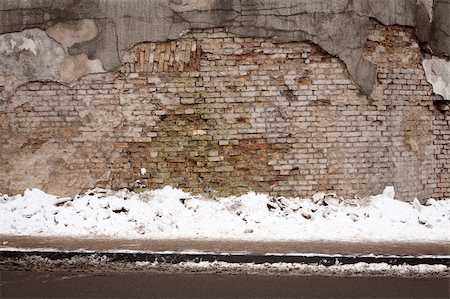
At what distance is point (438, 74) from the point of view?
943cm

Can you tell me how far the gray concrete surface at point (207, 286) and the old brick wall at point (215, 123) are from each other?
2788 mm

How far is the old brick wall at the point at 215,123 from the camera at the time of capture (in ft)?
29.2

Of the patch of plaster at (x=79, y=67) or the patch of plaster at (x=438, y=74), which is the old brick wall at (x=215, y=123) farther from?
the patch of plaster at (x=438, y=74)

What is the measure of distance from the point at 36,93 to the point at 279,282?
16.8 feet

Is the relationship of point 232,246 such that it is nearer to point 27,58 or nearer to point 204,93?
point 204,93

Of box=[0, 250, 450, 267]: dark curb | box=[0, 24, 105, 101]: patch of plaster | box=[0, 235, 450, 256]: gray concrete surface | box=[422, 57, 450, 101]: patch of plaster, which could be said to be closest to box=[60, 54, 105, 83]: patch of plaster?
box=[0, 24, 105, 101]: patch of plaster

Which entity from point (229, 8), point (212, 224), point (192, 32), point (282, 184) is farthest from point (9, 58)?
point (282, 184)

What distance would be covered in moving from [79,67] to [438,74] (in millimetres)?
5684

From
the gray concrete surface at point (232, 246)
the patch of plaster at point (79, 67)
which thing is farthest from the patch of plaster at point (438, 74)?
the patch of plaster at point (79, 67)

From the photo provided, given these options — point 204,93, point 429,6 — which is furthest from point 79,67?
point 429,6

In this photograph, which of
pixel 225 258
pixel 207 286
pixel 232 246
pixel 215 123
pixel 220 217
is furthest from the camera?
pixel 215 123

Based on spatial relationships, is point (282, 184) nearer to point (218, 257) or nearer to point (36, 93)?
point (218, 257)

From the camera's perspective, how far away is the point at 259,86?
889cm

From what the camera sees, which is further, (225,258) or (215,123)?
(215,123)
